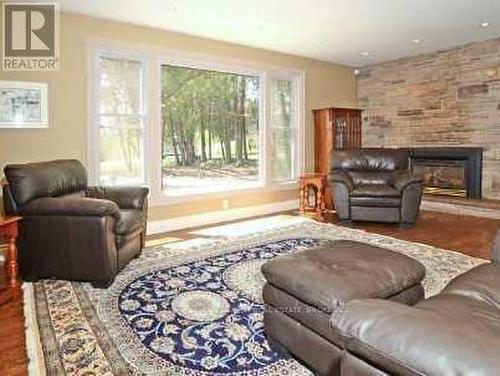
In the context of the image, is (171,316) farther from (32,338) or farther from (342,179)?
(342,179)

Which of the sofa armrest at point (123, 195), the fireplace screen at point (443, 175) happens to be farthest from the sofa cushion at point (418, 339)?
the fireplace screen at point (443, 175)

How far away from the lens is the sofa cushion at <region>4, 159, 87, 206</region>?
296cm

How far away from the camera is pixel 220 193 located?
5484mm

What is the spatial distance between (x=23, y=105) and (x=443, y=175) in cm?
600

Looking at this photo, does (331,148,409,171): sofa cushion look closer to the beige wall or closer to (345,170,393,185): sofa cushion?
(345,170,393,185): sofa cushion

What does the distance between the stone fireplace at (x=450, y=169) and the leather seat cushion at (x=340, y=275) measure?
4580 millimetres

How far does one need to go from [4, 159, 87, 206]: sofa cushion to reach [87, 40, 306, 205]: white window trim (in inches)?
26.3

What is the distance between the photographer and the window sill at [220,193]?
4.91 meters

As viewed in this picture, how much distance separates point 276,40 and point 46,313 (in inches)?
171

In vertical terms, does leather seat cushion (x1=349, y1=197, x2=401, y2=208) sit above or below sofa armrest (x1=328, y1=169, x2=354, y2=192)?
below

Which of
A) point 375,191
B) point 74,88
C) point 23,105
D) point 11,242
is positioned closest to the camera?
point 11,242

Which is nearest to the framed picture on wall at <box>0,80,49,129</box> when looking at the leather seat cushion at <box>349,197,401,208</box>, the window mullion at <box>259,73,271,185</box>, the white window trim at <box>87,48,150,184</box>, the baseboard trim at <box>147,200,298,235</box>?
the white window trim at <box>87,48,150,184</box>

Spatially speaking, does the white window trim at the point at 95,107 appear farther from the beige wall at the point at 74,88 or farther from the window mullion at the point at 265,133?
the window mullion at the point at 265,133

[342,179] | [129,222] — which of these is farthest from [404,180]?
[129,222]
